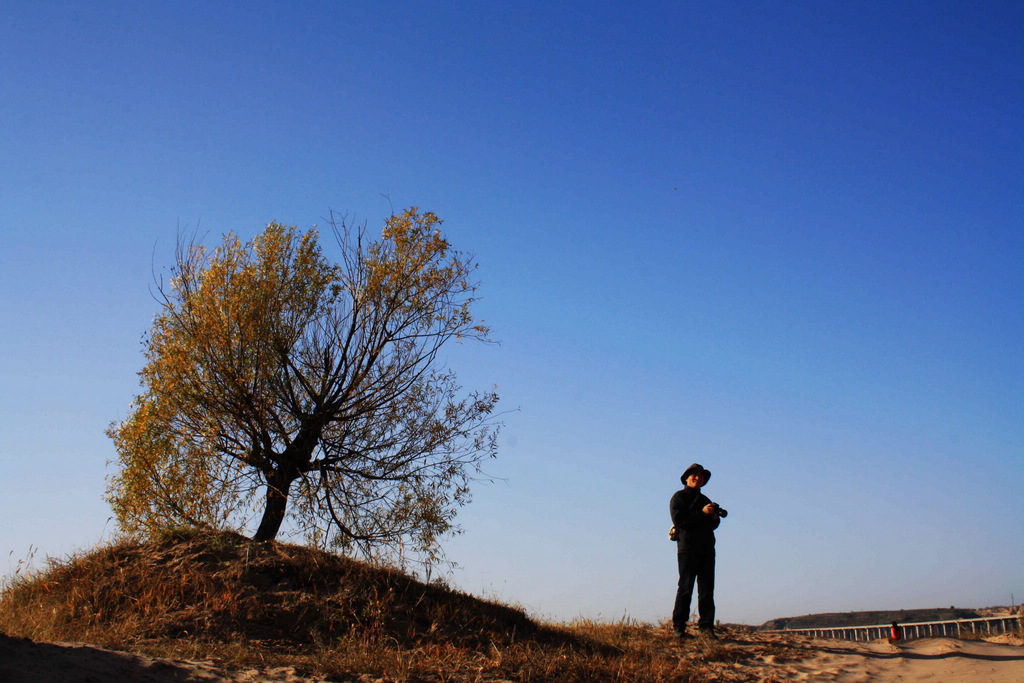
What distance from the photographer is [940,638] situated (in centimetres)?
1177

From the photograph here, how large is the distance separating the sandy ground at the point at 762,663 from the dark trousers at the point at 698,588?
15.5 inches

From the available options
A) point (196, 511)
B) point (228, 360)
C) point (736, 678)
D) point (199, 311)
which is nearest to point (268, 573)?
point (196, 511)

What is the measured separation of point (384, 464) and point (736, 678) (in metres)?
6.86

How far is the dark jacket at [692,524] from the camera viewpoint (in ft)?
35.9

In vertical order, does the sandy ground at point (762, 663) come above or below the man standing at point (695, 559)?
below

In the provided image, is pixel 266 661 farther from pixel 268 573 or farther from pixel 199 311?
pixel 199 311

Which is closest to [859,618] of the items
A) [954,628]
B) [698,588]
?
[954,628]

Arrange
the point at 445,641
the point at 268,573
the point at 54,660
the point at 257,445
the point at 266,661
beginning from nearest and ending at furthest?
1. the point at 54,660
2. the point at 266,661
3. the point at 445,641
4. the point at 268,573
5. the point at 257,445

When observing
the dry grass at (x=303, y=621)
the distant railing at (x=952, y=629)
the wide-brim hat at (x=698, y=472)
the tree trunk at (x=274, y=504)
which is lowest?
the dry grass at (x=303, y=621)

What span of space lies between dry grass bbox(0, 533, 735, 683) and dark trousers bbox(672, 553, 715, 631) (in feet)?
1.65

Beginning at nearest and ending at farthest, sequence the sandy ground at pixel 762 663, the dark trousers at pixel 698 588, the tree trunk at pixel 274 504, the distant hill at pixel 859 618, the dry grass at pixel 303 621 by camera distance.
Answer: the sandy ground at pixel 762 663 < the dry grass at pixel 303 621 < the dark trousers at pixel 698 588 < the tree trunk at pixel 274 504 < the distant hill at pixel 859 618

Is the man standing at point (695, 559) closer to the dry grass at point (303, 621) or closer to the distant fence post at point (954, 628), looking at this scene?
the dry grass at point (303, 621)

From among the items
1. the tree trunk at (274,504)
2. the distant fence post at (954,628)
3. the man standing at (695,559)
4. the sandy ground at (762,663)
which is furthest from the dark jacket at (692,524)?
the tree trunk at (274,504)

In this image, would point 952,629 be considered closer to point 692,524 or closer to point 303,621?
point 692,524
